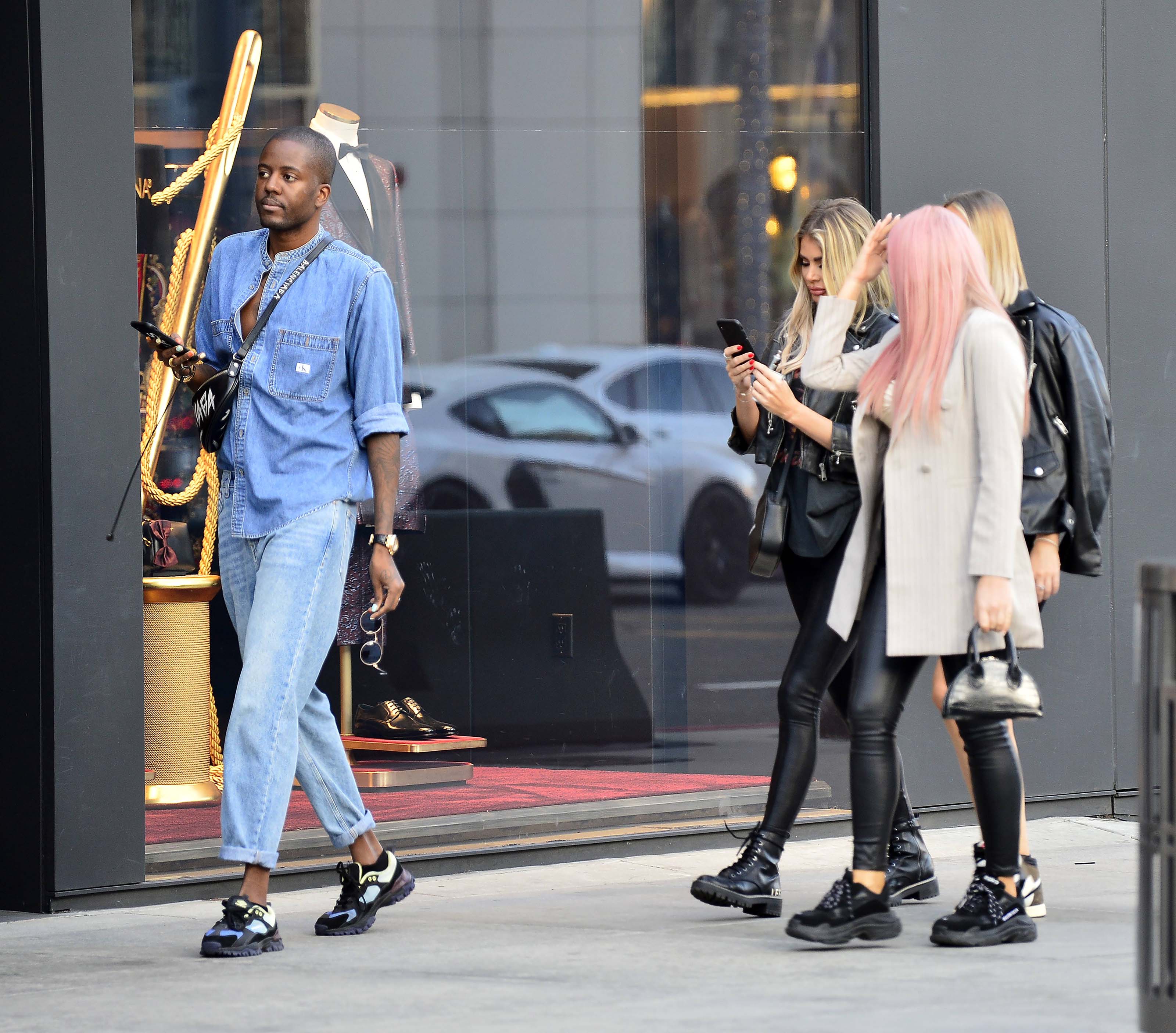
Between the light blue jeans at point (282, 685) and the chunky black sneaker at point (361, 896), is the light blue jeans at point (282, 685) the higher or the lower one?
the higher one

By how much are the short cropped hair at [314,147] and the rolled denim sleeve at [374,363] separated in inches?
11.6

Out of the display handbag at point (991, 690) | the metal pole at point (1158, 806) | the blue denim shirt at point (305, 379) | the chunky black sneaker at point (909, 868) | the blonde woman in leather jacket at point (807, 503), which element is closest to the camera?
the metal pole at point (1158, 806)

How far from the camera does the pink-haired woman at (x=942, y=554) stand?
4.68 m

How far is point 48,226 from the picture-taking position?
5387 mm

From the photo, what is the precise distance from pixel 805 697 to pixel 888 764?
48 centimetres

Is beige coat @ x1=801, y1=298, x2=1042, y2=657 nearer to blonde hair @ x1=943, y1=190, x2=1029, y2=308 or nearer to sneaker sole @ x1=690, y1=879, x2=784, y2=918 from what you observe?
blonde hair @ x1=943, y1=190, x2=1029, y2=308

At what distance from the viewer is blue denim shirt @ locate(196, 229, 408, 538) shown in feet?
16.1

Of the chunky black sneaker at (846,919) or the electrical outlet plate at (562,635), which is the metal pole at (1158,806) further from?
the electrical outlet plate at (562,635)

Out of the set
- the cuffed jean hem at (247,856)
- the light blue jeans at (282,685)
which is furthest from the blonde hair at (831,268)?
the cuffed jean hem at (247,856)

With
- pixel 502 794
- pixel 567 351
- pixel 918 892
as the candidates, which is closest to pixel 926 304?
pixel 918 892

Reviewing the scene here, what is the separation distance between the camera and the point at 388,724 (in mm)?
6781

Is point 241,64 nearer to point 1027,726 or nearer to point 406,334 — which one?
point 406,334

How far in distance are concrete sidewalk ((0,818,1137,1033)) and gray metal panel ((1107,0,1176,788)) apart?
1.80m

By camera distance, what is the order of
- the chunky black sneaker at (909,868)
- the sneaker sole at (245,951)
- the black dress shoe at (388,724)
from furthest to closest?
the black dress shoe at (388,724) < the chunky black sneaker at (909,868) < the sneaker sole at (245,951)
